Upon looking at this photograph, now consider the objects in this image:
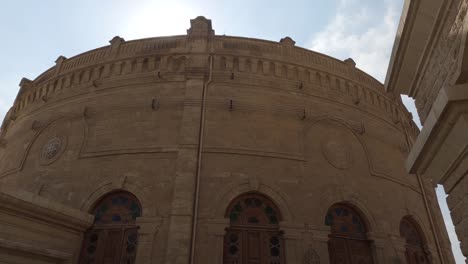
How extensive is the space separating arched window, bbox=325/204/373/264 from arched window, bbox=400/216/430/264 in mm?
1838

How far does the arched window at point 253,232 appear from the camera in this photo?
362 inches

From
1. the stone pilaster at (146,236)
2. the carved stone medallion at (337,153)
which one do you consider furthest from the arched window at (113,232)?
the carved stone medallion at (337,153)

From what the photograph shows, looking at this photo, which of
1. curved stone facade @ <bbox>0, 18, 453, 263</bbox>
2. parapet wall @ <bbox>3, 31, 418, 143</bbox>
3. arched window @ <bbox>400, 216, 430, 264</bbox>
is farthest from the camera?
parapet wall @ <bbox>3, 31, 418, 143</bbox>

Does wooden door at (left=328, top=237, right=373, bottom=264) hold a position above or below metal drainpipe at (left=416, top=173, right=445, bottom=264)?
below

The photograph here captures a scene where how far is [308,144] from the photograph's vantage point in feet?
37.3

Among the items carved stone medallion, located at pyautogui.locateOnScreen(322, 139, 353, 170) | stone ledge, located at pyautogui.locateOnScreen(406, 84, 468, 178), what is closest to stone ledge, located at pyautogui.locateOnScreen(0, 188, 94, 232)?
carved stone medallion, located at pyautogui.locateOnScreen(322, 139, 353, 170)

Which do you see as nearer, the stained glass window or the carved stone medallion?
the stained glass window

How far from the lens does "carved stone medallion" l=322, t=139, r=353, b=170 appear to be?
11.3m

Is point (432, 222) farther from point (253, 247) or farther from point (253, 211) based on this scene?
point (253, 247)

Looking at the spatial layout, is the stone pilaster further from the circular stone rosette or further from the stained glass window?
the circular stone rosette

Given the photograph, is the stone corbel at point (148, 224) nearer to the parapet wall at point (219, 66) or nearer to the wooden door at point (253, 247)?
the wooden door at point (253, 247)

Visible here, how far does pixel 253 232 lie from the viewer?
9.55 m


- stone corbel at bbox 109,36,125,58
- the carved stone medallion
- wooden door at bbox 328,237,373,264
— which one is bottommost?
wooden door at bbox 328,237,373,264

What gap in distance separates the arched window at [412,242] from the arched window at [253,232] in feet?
15.7
